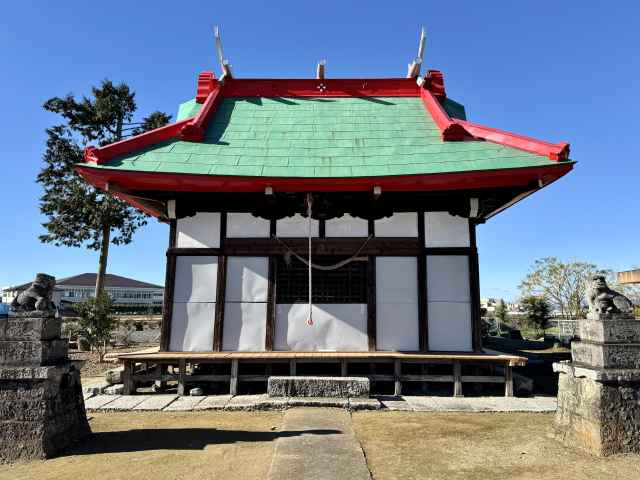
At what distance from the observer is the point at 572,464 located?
182 inches

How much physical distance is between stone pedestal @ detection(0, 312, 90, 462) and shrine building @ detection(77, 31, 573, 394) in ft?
9.03

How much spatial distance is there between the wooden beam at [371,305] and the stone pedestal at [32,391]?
18.0 feet

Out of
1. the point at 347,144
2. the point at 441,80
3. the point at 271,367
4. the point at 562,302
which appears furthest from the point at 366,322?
the point at 562,302

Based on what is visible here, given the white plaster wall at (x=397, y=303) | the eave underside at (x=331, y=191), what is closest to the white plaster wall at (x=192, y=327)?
the eave underside at (x=331, y=191)

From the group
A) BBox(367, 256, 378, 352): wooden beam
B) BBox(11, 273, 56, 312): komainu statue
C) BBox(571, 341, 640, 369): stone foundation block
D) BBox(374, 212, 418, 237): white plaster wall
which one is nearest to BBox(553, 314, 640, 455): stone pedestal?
BBox(571, 341, 640, 369): stone foundation block

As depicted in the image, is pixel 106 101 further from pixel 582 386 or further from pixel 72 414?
pixel 582 386

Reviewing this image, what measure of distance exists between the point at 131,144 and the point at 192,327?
13.9ft

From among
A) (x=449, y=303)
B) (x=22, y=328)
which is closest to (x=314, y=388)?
(x=449, y=303)

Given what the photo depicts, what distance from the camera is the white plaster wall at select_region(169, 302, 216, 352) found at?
8.59 meters

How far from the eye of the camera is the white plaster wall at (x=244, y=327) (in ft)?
28.2

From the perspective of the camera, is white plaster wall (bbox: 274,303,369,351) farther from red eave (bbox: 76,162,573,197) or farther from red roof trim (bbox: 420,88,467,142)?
red roof trim (bbox: 420,88,467,142)

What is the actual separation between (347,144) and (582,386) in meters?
6.42

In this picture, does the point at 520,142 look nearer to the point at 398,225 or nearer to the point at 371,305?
the point at 398,225

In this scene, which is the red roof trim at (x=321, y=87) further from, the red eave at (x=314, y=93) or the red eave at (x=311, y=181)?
the red eave at (x=311, y=181)
